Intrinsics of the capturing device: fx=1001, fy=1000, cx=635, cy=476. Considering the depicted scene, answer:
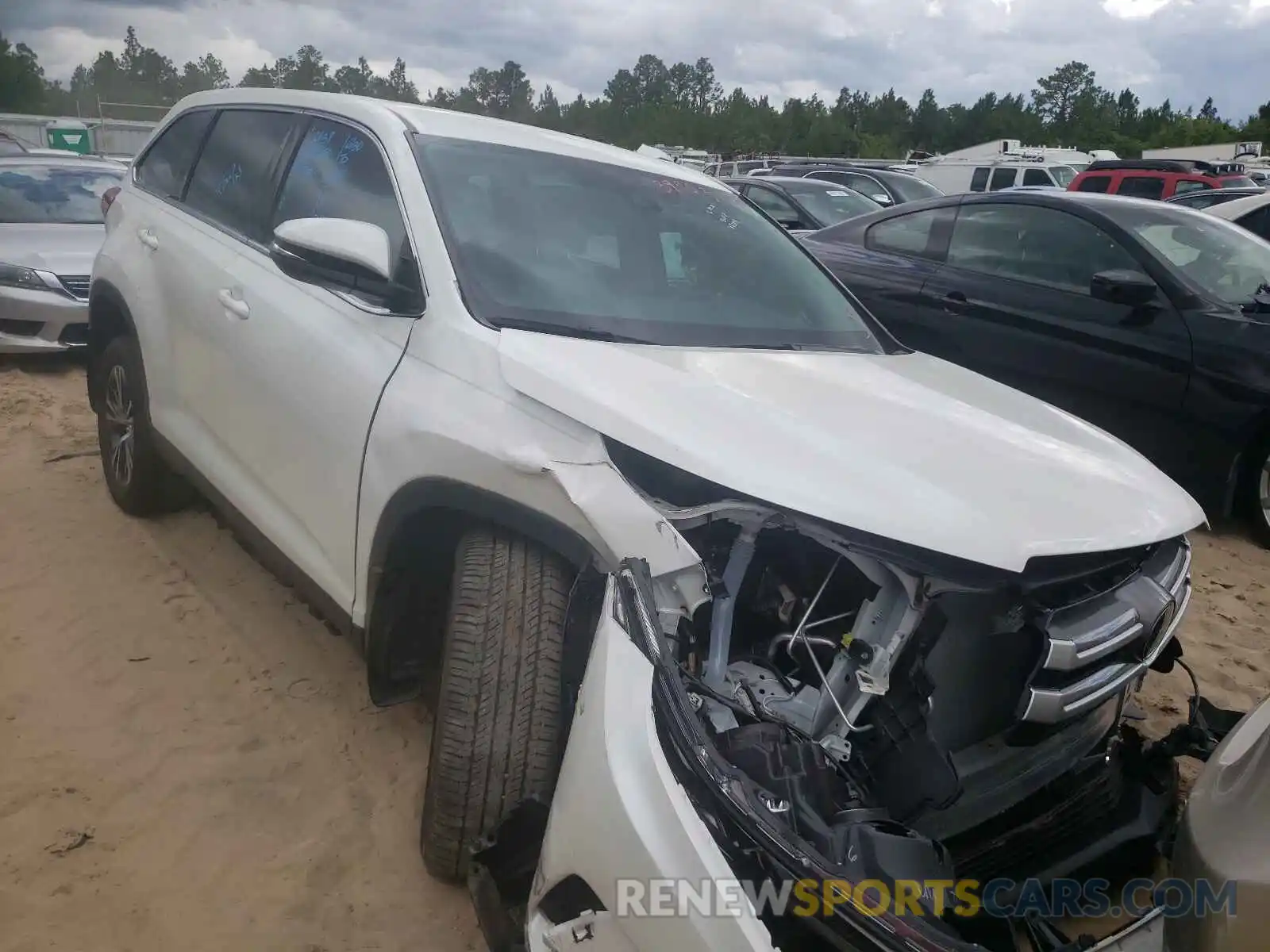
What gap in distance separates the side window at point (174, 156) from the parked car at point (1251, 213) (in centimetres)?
623

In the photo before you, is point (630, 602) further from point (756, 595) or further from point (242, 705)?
point (242, 705)

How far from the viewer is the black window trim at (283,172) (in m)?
2.51

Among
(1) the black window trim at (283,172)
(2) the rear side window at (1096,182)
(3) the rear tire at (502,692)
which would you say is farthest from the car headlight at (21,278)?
(2) the rear side window at (1096,182)

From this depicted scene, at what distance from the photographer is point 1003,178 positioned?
57.5ft

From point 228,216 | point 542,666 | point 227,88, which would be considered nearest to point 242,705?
Result: point 542,666

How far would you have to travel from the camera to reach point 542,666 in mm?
2141

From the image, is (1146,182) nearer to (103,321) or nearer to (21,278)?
(21,278)

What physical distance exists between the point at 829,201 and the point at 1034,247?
15.8 feet

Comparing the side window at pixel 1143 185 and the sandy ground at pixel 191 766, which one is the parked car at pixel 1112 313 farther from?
the side window at pixel 1143 185

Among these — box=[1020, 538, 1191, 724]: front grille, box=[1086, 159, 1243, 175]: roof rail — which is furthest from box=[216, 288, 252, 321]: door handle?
box=[1086, 159, 1243, 175]: roof rail

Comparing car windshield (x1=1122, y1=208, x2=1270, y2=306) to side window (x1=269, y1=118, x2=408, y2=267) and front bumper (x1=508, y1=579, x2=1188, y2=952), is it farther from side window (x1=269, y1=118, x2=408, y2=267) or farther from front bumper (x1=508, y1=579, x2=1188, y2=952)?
front bumper (x1=508, y1=579, x2=1188, y2=952)

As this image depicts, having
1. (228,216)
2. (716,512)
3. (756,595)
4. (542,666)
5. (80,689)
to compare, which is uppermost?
(228,216)

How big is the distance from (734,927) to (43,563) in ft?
11.6

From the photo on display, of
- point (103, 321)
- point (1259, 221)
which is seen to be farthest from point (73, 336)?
point (1259, 221)
